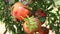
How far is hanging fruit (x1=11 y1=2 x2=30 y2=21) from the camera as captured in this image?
625 mm

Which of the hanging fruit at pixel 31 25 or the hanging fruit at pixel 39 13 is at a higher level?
the hanging fruit at pixel 39 13

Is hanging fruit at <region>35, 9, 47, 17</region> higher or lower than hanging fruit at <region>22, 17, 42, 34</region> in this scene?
higher

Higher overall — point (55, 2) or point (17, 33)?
point (55, 2)

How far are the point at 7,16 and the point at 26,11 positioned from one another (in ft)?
0.34

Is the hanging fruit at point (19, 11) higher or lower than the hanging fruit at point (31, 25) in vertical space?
higher

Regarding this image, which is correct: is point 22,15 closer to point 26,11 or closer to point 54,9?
point 26,11

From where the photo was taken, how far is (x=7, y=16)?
2.30 feet

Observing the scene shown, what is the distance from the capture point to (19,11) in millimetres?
631

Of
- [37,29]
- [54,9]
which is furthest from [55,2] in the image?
[37,29]

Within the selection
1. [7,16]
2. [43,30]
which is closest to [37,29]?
[43,30]

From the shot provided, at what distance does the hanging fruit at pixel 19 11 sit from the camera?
625mm

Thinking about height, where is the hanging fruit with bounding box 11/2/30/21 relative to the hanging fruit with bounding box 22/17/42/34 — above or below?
above

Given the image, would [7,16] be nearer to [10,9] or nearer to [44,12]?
Result: [10,9]

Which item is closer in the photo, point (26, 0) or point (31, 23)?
point (31, 23)
